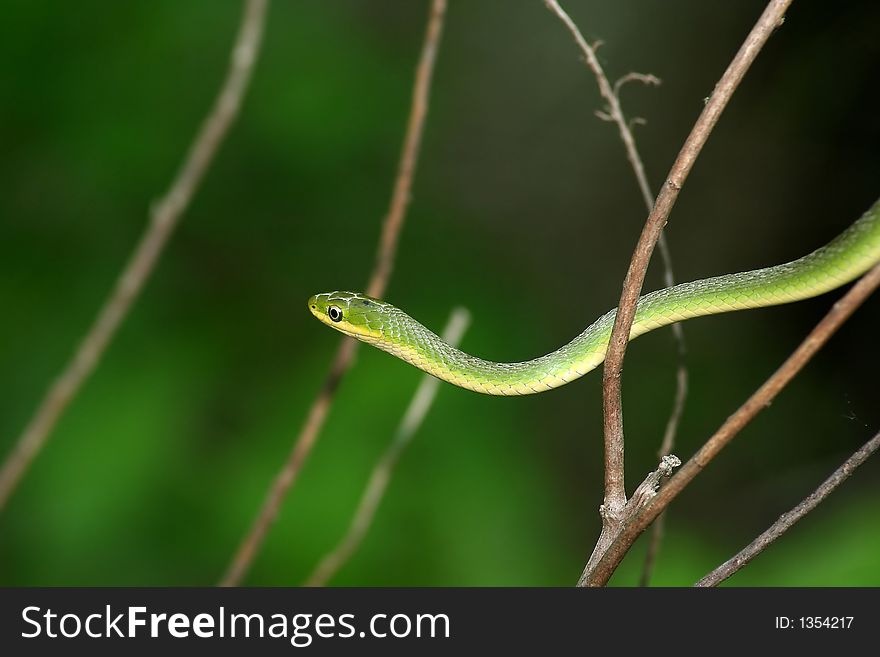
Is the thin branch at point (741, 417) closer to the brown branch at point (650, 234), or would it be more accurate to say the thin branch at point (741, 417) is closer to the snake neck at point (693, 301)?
the brown branch at point (650, 234)

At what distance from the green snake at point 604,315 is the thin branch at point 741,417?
2.41 ft

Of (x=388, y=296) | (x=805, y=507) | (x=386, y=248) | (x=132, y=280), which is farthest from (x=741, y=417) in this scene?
(x=388, y=296)

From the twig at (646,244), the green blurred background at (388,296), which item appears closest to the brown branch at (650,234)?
the twig at (646,244)

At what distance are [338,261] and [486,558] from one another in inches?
80.3

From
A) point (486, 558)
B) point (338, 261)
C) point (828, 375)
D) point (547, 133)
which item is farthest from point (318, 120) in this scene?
point (828, 375)

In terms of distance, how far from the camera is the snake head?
132 inches

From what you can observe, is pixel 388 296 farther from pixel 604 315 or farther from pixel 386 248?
pixel 604 315

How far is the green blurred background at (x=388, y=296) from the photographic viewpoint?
486 centimetres

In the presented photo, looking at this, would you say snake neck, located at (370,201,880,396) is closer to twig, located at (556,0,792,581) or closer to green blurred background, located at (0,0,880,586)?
twig, located at (556,0,792,581)

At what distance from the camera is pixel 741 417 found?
5.75ft

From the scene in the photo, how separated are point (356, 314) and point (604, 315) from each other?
1.02m

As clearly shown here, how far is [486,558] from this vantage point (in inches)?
194
